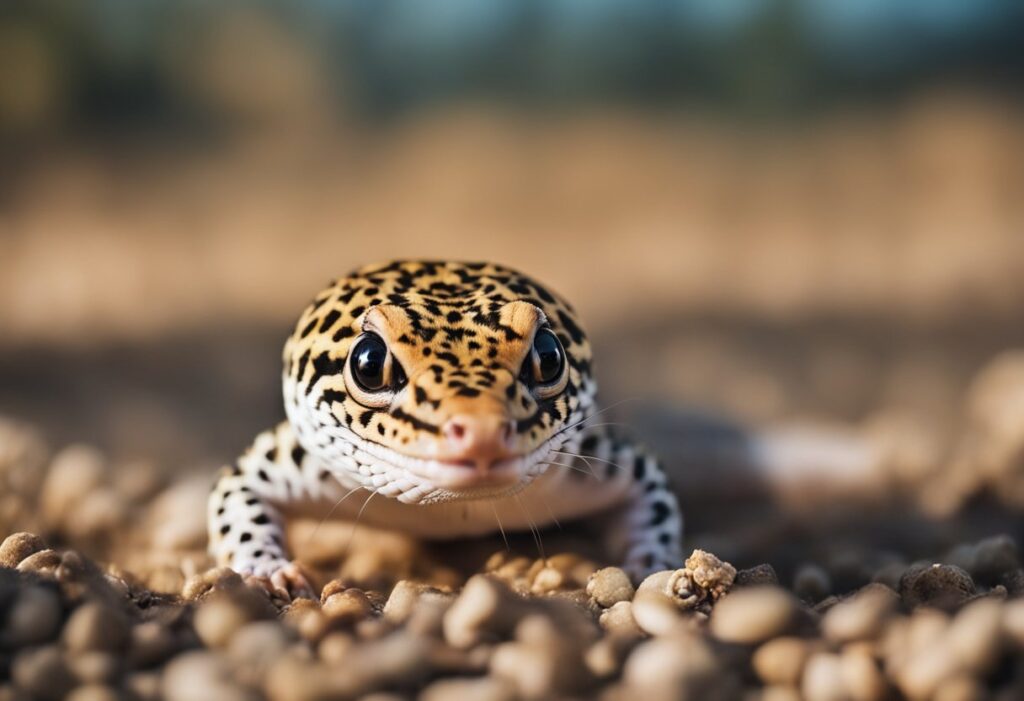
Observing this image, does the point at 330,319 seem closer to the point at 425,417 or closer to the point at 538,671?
the point at 425,417

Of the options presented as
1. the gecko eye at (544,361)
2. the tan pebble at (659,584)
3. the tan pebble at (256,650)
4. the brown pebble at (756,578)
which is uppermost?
the gecko eye at (544,361)

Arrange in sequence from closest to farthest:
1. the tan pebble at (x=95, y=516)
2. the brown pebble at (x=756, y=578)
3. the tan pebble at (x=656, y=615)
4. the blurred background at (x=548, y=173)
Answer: the tan pebble at (x=656, y=615) → the brown pebble at (x=756, y=578) → the tan pebble at (x=95, y=516) → the blurred background at (x=548, y=173)

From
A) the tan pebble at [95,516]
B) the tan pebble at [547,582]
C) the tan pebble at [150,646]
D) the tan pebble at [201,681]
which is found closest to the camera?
the tan pebble at [201,681]

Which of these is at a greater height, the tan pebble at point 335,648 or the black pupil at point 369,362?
the black pupil at point 369,362

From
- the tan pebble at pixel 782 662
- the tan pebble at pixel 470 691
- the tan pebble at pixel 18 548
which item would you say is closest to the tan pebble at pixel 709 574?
the tan pebble at pixel 782 662

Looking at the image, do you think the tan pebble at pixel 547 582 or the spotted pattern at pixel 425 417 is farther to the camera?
the tan pebble at pixel 547 582

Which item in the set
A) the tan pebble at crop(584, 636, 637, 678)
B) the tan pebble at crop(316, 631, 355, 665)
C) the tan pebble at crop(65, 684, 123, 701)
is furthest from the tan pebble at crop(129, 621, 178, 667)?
the tan pebble at crop(584, 636, 637, 678)

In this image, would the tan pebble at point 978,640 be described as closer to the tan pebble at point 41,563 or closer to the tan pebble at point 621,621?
the tan pebble at point 621,621

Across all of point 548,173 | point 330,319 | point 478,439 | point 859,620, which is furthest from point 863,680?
point 548,173
